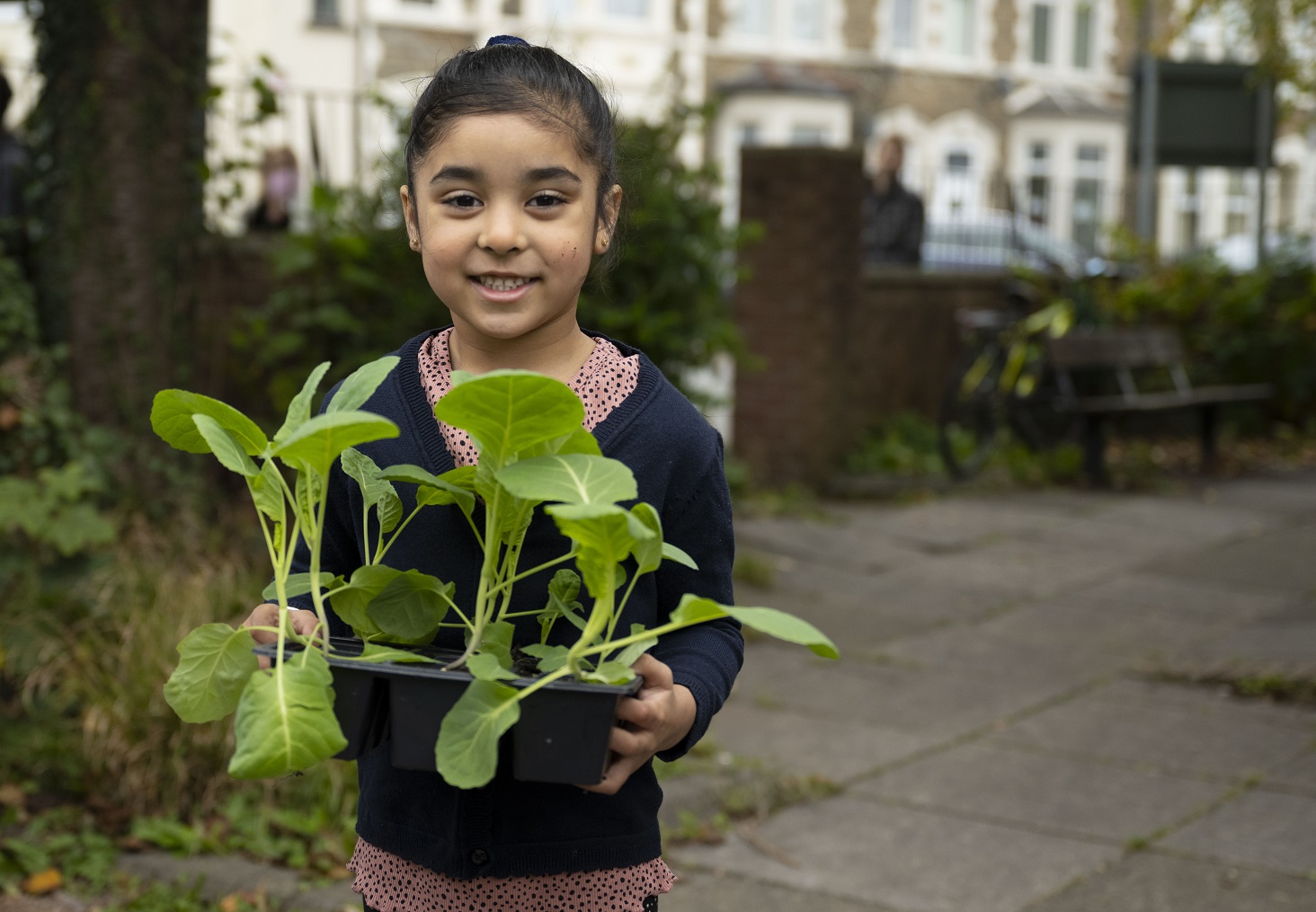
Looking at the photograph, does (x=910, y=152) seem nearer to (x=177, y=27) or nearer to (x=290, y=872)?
(x=177, y=27)

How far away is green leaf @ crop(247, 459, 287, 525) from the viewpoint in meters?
1.50

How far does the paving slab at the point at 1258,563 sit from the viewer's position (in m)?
6.56

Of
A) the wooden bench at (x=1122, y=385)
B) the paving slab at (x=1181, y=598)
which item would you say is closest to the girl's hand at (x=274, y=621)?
the paving slab at (x=1181, y=598)

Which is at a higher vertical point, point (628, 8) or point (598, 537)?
point (628, 8)

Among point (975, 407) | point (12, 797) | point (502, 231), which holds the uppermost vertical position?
point (502, 231)

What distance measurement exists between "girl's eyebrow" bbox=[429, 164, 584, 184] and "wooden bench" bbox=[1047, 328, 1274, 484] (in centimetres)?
752

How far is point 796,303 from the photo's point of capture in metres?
8.18

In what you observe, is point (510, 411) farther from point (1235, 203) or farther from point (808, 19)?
point (1235, 203)

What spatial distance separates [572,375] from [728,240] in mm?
4312

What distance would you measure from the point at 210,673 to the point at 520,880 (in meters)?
0.50

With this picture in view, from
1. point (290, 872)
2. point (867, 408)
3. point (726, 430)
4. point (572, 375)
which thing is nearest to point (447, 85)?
point (572, 375)

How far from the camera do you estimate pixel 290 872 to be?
124 inches

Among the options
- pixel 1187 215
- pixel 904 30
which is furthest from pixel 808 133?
pixel 1187 215

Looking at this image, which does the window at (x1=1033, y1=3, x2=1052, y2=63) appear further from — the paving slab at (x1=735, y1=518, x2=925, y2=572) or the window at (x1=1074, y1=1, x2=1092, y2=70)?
the paving slab at (x1=735, y1=518, x2=925, y2=572)
